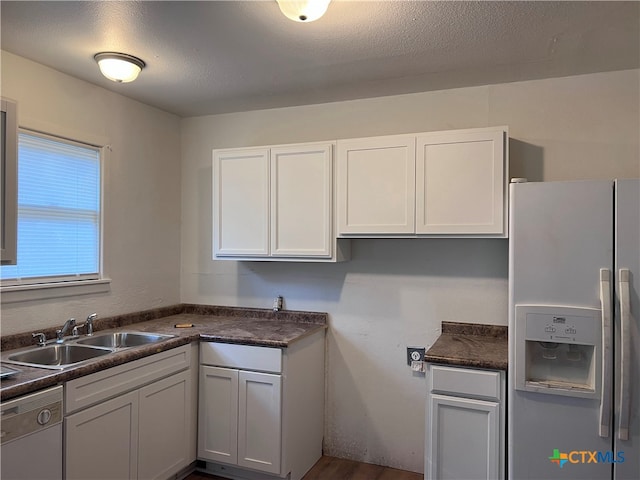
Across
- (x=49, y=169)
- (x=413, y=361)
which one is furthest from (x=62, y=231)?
(x=413, y=361)

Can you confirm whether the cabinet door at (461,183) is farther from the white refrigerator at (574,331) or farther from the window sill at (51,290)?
the window sill at (51,290)

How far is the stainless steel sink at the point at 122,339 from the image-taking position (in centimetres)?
268

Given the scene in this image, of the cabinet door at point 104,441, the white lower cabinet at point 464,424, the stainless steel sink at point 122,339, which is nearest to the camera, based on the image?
the cabinet door at point 104,441

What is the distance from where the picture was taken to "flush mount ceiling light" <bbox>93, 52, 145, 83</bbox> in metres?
2.33

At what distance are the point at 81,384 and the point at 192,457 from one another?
103 cm

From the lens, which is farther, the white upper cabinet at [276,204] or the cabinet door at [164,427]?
the white upper cabinet at [276,204]

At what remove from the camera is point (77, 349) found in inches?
98.1

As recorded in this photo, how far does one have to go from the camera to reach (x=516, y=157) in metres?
2.67

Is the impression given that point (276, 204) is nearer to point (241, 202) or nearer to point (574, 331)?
point (241, 202)

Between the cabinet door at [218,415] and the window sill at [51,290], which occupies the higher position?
the window sill at [51,290]

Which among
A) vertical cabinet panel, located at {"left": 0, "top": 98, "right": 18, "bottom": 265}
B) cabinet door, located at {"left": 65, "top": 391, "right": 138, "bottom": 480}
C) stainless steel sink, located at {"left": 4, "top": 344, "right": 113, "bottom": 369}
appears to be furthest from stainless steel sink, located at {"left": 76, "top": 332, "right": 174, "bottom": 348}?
vertical cabinet panel, located at {"left": 0, "top": 98, "right": 18, "bottom": 265}

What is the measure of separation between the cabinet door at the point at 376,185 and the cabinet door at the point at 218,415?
1136 mm

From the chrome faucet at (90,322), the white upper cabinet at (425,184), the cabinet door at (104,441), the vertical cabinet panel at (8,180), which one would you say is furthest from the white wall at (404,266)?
the vertical cabinet panel at (8,180)

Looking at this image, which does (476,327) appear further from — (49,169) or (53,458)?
(49,169)
